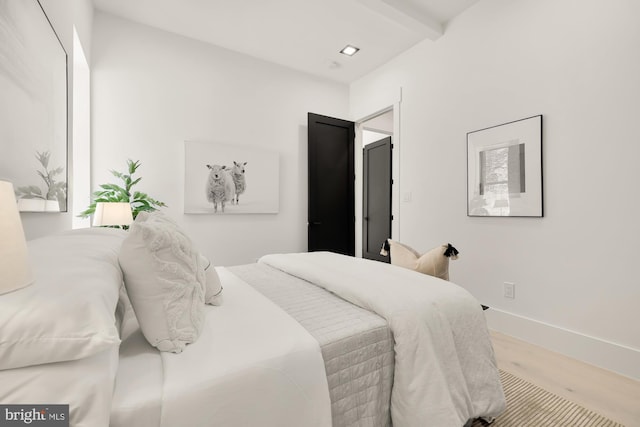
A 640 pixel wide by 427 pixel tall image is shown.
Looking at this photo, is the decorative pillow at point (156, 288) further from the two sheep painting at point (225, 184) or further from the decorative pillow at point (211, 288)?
the two sheep painting at point (225, 184)

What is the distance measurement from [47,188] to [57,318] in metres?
1.22

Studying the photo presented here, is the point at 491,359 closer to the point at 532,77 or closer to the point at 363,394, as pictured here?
the point at 363,394

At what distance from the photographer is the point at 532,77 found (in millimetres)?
2312

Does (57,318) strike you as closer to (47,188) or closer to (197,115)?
(47,188)

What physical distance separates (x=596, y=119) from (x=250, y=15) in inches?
117

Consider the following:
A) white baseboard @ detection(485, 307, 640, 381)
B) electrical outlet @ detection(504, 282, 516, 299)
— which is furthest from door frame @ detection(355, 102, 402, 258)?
white baseboard @ detection(485, 307, 640, 381)

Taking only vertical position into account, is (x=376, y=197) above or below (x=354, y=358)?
above

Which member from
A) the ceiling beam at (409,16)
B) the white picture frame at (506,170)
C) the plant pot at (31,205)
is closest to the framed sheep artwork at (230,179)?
the plant pot at (31,205)

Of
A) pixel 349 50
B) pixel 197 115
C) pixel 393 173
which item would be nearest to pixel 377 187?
pixel 393 173

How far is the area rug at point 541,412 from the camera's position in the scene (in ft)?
4.68

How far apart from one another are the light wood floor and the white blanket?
2.25 feet

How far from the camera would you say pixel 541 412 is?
1504 millimetres

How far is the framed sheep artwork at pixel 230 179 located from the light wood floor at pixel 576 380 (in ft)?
8.94

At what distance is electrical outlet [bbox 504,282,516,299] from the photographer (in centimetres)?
244
